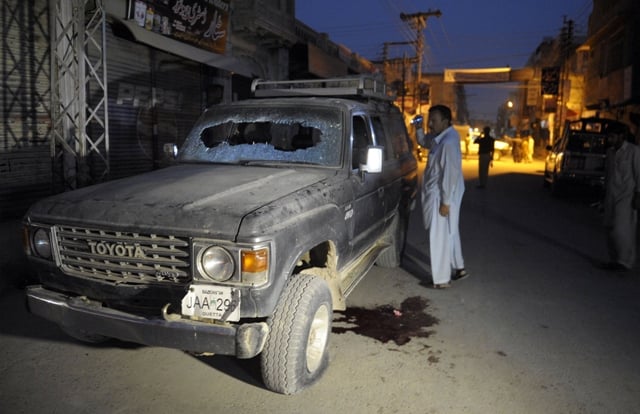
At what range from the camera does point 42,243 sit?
10.9 ft

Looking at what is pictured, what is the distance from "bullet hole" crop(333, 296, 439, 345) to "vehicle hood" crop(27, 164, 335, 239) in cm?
144

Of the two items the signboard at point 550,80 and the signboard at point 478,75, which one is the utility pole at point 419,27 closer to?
the signboard at point 478,75

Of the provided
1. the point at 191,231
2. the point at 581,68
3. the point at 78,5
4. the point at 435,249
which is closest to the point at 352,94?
the point at 435,249

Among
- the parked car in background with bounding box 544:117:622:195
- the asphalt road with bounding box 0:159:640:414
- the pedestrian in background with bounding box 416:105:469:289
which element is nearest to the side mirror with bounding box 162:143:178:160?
the asphalt road with bounding box 0:159:640:414

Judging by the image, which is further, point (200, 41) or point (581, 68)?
point (581, 68)

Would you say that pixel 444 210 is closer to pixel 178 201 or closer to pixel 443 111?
pixel 443 111

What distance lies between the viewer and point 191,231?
2.86 m

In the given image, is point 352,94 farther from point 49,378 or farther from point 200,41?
point 200,41

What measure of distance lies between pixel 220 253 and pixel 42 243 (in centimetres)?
135

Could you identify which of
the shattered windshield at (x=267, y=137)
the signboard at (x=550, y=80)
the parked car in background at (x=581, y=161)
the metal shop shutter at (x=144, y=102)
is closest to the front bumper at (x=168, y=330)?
the shattered windshield at (x=267, y=137)

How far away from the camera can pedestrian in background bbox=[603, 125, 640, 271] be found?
634cm

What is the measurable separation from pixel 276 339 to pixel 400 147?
397 centimetres

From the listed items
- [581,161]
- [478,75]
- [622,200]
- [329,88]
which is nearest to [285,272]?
[329,88]

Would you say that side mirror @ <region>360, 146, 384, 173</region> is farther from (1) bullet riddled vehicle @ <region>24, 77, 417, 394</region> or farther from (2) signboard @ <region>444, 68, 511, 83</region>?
(2) signboard @ <region>444, 68, 511, 83</region>
